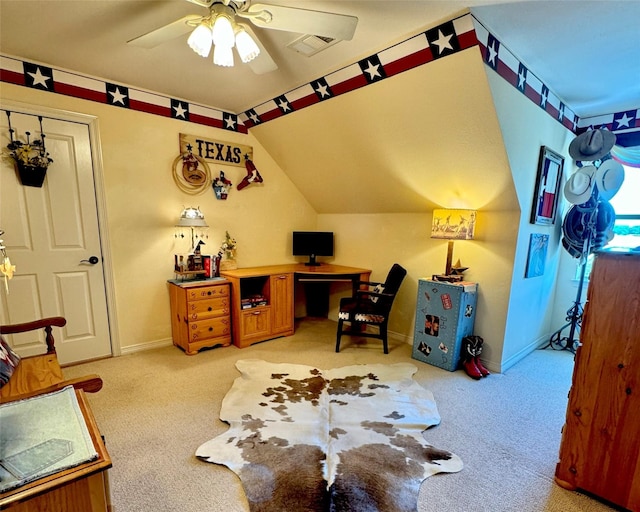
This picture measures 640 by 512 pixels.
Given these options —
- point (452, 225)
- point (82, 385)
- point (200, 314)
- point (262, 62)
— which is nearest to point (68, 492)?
point (82, 385)

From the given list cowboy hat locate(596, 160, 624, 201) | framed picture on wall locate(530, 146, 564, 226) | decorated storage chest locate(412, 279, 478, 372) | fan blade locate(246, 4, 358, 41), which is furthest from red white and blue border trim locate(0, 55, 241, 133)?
cowboy hat locate(596, 160, 624, 201)

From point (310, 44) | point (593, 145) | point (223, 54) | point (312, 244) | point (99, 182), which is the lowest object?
point (312, 244)

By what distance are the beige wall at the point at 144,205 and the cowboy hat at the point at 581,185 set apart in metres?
3.47

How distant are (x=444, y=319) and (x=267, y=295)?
6.32 ft

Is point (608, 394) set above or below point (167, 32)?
below

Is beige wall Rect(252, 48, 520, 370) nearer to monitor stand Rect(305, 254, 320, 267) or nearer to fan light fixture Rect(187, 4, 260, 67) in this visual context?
monitor stand Rect(305, 254, 320, 267)

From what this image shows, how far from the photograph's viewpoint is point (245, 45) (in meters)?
1.59

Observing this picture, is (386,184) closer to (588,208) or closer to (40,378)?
(588,208)

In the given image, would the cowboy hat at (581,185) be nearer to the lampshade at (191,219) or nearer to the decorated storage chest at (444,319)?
the decorated storage chest at (444,319)

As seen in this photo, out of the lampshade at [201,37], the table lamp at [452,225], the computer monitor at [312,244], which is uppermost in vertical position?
the lampshade at [201,37]

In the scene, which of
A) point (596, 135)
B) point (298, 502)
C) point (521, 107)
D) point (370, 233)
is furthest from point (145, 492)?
point (596, 135)

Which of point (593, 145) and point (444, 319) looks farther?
point (444, 319)

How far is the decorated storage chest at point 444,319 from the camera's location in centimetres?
280

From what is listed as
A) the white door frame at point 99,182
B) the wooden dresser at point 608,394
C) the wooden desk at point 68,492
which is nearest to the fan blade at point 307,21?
the wooden dresser at point 608,394
